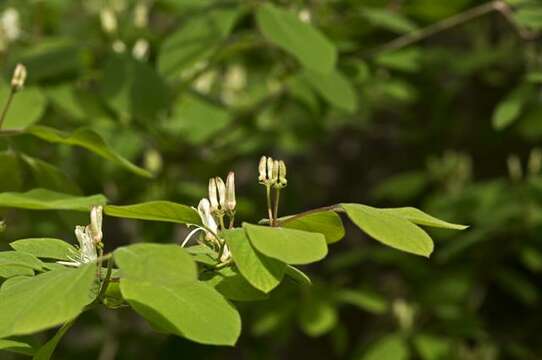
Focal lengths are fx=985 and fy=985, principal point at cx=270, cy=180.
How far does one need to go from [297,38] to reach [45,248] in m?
0.89

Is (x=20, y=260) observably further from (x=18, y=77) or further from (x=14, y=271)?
(x=18, y=77)

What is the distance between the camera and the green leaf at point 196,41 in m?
2.02

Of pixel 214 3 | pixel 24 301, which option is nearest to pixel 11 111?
pixel 214 3

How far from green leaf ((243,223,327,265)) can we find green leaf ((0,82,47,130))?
953mm

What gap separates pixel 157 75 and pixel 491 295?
183 centimetres

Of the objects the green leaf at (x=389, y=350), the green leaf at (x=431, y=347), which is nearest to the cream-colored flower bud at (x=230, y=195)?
the green leaf at (x=389, y=350)

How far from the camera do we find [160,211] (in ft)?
3.33

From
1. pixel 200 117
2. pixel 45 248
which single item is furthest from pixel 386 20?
pixel 45 248

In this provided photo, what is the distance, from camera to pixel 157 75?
6.88 feet

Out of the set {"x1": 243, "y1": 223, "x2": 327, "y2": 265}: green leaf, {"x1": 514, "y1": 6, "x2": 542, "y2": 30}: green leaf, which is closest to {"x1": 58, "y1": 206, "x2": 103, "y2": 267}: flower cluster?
{"x1": 243, "y1": 223, "x2": 327, "y2": 265}: green leaf

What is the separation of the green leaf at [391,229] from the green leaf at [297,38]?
3.02 feet

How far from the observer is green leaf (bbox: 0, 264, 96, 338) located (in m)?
0.81

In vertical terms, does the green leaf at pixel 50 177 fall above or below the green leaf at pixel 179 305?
below

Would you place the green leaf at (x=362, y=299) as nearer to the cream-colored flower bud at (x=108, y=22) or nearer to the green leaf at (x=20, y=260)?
the cream-colored flower bud at (x=108, y=22)
